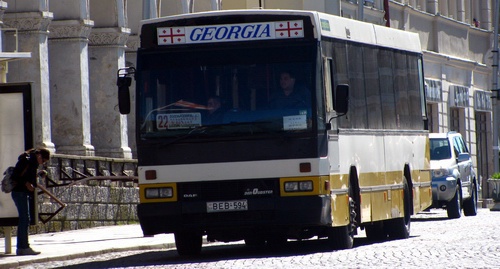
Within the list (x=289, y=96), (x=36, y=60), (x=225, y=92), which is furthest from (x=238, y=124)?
(x=36, y=60)

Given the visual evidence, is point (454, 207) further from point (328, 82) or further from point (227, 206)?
point (227, 206)

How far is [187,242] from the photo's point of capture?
21219mm

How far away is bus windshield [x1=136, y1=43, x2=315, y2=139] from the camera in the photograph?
19.8m

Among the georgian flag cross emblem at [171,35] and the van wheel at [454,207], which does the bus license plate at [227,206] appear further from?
the van wheel at [454,207]

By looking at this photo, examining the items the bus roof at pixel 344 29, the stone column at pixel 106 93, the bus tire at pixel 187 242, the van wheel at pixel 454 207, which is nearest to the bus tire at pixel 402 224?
the bus roof at pixel 344 29

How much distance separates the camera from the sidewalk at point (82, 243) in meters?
22.1

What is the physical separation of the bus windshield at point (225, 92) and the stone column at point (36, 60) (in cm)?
1153

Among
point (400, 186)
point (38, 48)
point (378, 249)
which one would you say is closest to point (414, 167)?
point (400, 186)

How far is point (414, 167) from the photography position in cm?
2577

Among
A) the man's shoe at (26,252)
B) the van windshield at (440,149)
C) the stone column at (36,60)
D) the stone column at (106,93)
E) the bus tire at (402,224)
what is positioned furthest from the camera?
the stone column at (106,93)

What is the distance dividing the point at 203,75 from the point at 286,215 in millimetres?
2104

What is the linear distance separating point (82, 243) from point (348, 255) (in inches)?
294

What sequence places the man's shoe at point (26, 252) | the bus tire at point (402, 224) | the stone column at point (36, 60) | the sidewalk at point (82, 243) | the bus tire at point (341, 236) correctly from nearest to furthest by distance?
the bus tire at point (341, 236) < the sidewalk at point (82, 243) < the man's shoe at point (26, 252) < the bus tire at point (402, 224) < the stone column at point (36, 60)

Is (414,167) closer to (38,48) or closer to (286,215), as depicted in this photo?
(286,215)
